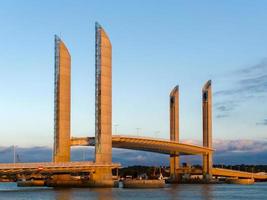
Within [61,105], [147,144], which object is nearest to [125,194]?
[61,105]

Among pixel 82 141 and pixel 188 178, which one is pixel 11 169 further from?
pixel 188 178

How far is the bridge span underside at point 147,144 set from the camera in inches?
3910

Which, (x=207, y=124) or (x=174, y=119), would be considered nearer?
(x=207, y=124)

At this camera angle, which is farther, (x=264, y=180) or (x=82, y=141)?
(x=264, y=180)

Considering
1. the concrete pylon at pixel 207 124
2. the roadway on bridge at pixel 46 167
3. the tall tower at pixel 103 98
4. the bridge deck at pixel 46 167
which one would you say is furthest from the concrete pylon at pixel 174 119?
the bridge deck at pixel 46 167

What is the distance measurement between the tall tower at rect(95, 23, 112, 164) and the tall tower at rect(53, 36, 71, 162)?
646cm

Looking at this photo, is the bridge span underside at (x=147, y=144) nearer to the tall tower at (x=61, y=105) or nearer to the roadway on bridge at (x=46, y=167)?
the tall tower at (x=61, y=105)

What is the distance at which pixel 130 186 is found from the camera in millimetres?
95938

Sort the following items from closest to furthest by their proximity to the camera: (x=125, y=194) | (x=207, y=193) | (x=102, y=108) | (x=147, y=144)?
(x=125, y=194) < (x=207, y=193) < (x=102, y=108) < (x=147, y=144)

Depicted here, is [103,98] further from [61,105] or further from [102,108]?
[61,105]

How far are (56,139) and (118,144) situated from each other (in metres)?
15.3

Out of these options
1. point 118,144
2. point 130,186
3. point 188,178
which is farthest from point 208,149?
point 130,186

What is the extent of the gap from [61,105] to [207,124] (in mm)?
42882

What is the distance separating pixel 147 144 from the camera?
11169 cm
